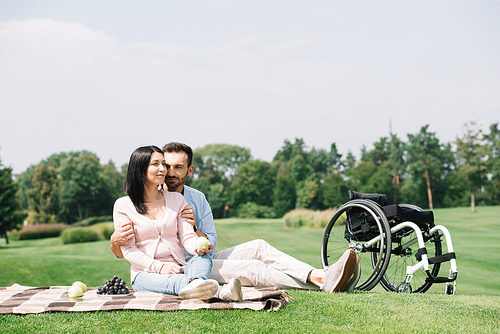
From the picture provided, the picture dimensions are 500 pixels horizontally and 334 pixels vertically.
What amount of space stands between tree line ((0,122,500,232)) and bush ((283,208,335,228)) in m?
15.9

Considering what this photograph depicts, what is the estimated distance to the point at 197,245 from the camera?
121 inches

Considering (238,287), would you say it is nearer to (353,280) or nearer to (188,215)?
(188,215)

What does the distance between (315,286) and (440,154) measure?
42793 mm

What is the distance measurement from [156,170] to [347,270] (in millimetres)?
1707

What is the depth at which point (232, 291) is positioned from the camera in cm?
277

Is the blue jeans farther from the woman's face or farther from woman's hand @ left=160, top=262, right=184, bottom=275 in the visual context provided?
the woman's face

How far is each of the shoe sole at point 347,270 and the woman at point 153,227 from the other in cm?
105

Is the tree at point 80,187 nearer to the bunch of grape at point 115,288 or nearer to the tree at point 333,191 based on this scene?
the tree at point 333,191

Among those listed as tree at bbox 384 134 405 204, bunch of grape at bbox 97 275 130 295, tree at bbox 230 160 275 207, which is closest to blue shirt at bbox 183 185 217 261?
bunch of grape at bbox 97 275 130 295

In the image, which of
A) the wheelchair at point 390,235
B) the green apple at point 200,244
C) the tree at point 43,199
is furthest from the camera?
the tree at point 43,199

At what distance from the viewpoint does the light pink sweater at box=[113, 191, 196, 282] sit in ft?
10.4

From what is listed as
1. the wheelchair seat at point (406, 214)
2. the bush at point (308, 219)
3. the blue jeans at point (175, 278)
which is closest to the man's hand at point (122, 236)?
the blue jeans at point (175, 278)

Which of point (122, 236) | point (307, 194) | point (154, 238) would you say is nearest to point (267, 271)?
point (154, 238)

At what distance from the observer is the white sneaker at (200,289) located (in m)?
2.76
